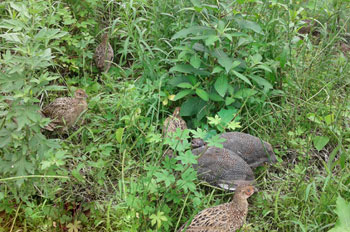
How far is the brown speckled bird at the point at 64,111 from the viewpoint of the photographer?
15.2ft

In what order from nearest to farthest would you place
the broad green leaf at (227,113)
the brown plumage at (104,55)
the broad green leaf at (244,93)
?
the broad green leaf at (227,113), the broad green leaf at (244,93), the brown plumage at (104,55)

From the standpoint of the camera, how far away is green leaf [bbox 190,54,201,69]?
455 cm

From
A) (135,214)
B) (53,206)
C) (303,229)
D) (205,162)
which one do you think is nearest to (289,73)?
(205,162)

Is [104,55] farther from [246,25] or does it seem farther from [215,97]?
[246,25]

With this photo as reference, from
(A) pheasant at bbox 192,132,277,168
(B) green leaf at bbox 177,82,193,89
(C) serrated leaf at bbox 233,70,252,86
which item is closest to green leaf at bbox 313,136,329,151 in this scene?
(A) pheasant at bbox 192,132,277,168

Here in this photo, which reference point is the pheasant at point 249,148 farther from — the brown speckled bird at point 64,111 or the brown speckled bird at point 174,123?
the brown speckled bird at point 64,111

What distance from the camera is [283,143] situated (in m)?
4.79

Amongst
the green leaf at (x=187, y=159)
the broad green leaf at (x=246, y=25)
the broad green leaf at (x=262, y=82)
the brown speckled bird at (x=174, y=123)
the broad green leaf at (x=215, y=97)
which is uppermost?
the broad green leaf at (x=246, y=25)

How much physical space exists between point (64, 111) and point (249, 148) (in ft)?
6.59

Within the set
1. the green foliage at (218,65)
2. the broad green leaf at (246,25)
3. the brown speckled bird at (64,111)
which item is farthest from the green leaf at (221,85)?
the brown speckled bird at (64,111)

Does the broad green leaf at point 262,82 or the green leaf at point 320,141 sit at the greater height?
the broad green leaf at point 262,82

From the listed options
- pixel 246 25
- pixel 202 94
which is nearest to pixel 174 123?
pixel 202 94

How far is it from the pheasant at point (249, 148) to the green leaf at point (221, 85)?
45cm

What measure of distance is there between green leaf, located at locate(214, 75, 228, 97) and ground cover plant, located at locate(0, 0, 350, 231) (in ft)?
0.04
